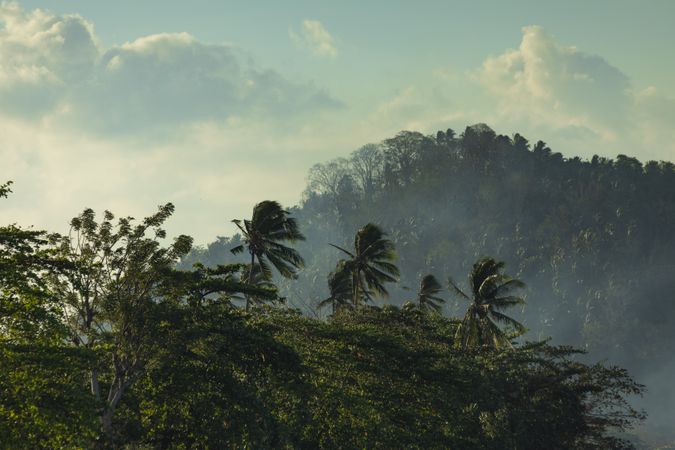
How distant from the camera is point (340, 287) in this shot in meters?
64.3

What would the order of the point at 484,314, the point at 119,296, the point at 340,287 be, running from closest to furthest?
1. the point at 119,296
2. the point at 484,314
3. the point at 340,287

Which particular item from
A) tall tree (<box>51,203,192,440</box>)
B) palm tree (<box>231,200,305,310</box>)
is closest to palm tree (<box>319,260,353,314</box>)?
palm tree (<box>231,200,305,310</box>)

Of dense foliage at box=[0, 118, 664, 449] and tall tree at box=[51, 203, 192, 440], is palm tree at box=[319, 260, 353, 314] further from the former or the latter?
tall tree at box=[51, 203, 192, 440]

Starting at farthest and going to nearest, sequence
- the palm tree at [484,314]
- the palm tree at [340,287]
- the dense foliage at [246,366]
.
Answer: the palm tree at [340,287], the palm tree at [484,314], the dense foliage at [246,366]

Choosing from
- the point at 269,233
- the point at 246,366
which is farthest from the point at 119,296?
the point at 269,233

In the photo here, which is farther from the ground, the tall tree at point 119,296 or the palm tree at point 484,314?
the palm tree at point 484,314

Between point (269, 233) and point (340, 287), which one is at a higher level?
point (340, 287)

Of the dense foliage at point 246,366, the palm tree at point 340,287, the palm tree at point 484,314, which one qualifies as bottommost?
the dense foliage at point 246,366

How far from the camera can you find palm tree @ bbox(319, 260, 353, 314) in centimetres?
6012

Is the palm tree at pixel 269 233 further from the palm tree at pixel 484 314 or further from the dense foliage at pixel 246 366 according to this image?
the palm tree at pixel 484 314

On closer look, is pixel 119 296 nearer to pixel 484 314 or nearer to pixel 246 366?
pixel 246 366

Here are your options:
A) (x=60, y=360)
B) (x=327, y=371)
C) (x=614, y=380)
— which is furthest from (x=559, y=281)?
(x=60, y=360)

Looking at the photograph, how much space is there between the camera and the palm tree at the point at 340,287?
6012 centimetres

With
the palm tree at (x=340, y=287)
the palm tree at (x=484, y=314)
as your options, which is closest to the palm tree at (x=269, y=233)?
the palm tree at (x=484, y=314)
